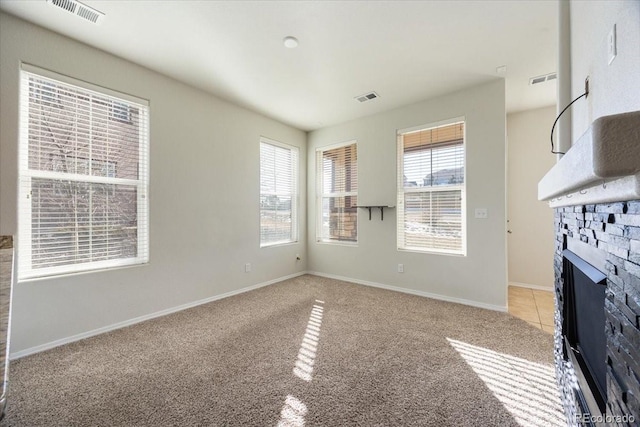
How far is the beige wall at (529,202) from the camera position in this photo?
3.89 metres

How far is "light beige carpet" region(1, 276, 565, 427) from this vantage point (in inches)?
59.7

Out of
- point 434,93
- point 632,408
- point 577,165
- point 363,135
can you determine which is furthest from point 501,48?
point 632,408

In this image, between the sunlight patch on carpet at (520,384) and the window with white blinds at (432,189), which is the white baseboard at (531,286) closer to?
the window with white blinds at (432,189)

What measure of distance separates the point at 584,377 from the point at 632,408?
66 centimetres

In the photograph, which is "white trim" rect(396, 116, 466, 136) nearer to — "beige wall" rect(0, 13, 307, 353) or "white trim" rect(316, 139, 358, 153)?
"white trim" rect(316, 139, 358, 153)

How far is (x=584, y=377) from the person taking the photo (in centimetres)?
110

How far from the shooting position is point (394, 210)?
13.1 ft

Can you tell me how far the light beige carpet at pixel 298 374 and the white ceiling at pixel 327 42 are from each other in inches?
108

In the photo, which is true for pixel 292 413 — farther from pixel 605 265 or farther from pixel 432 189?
pixel 432 189

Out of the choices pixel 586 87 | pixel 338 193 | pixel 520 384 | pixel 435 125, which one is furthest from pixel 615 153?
pixel 338 193

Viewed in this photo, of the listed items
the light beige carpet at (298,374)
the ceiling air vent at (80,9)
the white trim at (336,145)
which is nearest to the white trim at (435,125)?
the white trim at (336,145)

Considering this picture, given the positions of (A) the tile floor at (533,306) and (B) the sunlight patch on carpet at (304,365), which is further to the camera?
(A) the tile floor at (533,306)

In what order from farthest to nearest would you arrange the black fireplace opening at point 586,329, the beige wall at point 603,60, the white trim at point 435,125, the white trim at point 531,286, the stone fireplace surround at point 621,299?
the white trim at point 531,286, the white trim at point 435,125, the black fireplace opening at point 586,329, the beige wall at point 603,60, the stone fireplace surround at point 621,299

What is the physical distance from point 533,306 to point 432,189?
1.87m
